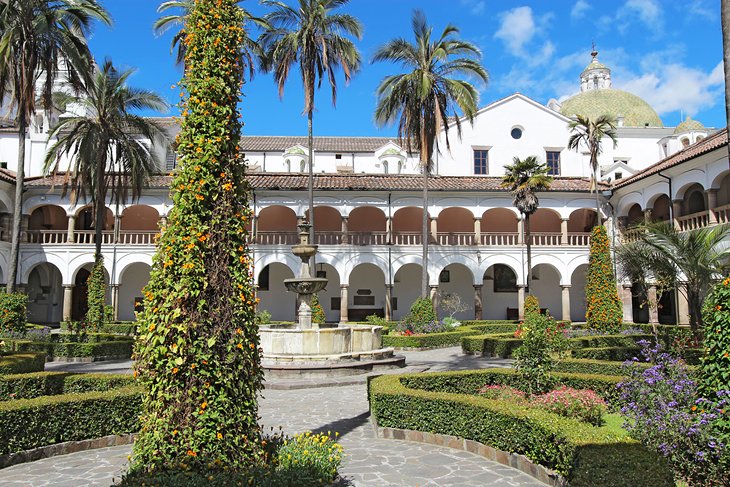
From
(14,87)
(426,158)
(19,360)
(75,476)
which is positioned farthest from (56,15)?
(75,476)

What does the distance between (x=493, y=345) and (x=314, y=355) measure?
272 inches

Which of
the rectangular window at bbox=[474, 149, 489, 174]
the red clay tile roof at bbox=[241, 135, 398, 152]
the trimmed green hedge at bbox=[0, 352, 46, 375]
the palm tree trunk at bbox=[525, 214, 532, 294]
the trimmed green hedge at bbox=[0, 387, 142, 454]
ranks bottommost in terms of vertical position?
the trimmed green hedge at bbox=[0, 387, 142, 454]

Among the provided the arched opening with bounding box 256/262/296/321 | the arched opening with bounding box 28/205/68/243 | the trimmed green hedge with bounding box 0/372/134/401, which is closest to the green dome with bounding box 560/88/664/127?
the arched opening with bounding box 256/262/296/321

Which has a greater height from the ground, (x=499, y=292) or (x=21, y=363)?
(x=499, y=292)

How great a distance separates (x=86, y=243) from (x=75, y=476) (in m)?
28.3

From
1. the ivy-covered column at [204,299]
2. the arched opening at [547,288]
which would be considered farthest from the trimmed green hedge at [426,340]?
the ivy-covered column at [204,299]

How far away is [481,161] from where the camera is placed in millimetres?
37562

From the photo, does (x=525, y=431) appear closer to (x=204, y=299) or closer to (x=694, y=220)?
(x=204, y=299)

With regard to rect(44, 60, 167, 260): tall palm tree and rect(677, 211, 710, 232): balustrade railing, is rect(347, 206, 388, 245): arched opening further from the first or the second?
rect(677, 211, 710, 232): balustrade railing

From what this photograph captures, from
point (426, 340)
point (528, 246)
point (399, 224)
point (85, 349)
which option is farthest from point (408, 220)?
point (85, 349)

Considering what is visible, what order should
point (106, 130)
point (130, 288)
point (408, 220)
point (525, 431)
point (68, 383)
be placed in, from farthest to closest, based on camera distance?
point (408, 220) < point (130, 288) < point (106, 130) < point (68, 383) < point (525, 431)

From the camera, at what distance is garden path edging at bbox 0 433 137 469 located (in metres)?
6.99

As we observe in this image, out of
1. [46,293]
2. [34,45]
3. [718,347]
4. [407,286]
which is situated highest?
[34,45]

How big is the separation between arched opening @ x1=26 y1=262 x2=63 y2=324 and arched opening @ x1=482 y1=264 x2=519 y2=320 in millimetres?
25976
